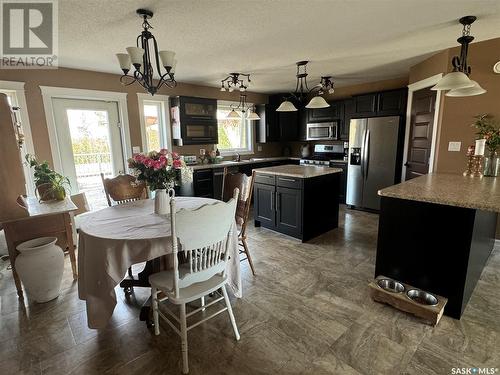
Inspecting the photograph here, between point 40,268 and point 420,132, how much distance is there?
15.6 ft

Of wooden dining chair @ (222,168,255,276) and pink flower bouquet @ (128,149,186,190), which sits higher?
pink flower bouquet @ (128,149,186,190)

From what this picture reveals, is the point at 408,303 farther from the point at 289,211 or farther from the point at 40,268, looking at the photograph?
the point at 40,268

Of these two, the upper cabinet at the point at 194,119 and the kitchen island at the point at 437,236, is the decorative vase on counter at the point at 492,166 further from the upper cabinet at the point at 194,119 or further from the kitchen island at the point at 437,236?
the upper cabinet at the point at 194,119

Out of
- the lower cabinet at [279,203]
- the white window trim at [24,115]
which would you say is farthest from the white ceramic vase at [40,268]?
the lower cabinet at [279,203]

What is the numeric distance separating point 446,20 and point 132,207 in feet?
10.6

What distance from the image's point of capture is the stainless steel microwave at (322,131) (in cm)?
547

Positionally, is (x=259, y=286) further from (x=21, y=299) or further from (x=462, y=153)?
(x=462, y=153)

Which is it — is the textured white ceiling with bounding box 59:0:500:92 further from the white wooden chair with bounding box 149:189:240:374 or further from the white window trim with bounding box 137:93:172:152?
the white wooden chair with bounding box 149:189:240:374

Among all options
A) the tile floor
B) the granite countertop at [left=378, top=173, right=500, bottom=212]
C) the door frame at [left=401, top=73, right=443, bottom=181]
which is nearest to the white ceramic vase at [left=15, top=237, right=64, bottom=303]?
the tile floor

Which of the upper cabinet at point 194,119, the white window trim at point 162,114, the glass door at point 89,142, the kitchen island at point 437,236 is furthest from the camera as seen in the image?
the upper cabinet at point 194,119

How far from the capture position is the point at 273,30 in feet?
8.04

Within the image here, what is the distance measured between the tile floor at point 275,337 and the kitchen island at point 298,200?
3.41 feet

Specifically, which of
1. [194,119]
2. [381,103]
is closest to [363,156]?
[381,103]

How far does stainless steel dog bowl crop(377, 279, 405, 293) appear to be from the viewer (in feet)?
6.93
